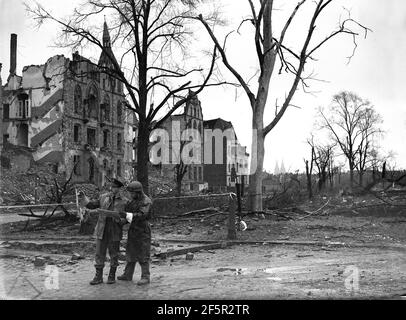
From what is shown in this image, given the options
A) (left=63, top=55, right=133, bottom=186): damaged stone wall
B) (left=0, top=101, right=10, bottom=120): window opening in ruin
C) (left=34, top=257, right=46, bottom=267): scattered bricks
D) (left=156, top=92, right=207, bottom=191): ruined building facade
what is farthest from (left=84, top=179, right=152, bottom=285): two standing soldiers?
(left=0, top=101, right=10, bottom=120): window opening in ruin

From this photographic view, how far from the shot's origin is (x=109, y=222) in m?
6.78

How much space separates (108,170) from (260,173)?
24.0 feet

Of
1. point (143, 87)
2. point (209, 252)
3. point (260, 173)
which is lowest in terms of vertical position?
point (209, 252)

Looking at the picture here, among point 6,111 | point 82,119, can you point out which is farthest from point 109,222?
point 6,111

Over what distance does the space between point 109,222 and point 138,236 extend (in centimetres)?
46

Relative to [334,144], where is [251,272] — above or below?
A: below

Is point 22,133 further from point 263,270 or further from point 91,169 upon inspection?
point 263,270

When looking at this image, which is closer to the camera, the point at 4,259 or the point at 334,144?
the point at 4,259

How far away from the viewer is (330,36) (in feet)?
54.7

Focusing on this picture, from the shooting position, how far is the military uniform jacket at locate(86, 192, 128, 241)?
672 cm

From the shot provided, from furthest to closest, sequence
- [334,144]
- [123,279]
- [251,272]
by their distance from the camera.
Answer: [334,144], [251,272], [123,279]

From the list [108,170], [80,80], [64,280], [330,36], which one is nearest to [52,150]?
[108,170]

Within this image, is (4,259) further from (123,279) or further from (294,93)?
(294,93)

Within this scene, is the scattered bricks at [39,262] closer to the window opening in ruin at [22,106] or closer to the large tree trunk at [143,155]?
the large tree trunk at [143,155]
